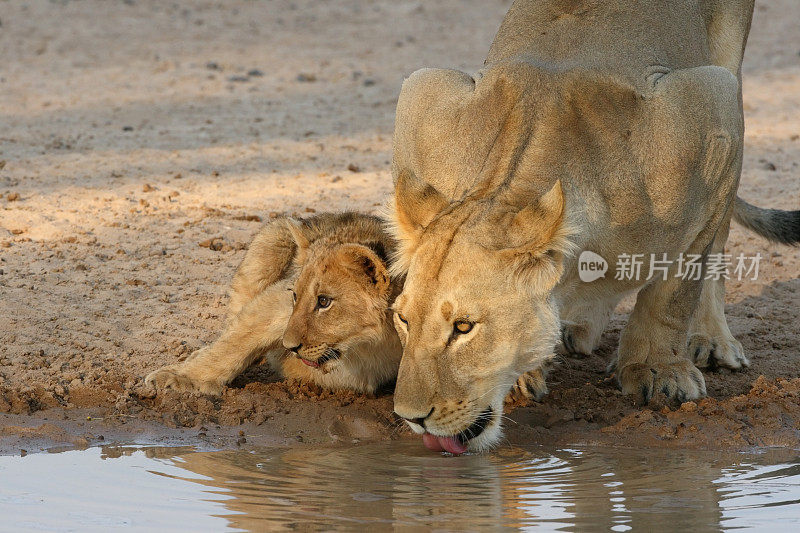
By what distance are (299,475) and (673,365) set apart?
2197mm

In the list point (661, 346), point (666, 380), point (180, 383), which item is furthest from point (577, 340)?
point (180, 383)

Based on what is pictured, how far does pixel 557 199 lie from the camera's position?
4816mm

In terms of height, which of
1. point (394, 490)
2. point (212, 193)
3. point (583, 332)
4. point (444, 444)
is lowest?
point (394, 490)

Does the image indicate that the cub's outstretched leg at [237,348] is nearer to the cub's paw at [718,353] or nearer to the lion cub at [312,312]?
the lion cub at [312,312]

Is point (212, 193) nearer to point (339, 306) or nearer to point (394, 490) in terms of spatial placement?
point (339, 306)

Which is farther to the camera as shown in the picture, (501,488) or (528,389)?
Answer: (528,389)

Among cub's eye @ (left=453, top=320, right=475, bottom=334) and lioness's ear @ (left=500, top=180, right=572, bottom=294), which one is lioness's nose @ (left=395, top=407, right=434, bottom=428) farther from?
lioness's ear @ (left=500, top=180, right=572, bottom=294)

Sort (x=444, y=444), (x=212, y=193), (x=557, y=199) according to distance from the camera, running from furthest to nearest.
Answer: (x=212, y=193), (x=444, y=444), (x=557, y=199)

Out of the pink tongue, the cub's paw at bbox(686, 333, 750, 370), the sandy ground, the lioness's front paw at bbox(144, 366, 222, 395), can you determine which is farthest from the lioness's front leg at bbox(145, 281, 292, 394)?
the cub's paw at bbox(686, 333, 750, 370)

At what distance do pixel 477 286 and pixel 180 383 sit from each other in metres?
1.89

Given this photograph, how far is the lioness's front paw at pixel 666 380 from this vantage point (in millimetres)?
6207

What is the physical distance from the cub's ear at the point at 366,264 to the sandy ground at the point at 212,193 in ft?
2.07

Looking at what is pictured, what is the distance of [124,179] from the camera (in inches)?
361

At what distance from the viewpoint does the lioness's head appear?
4879 mm
